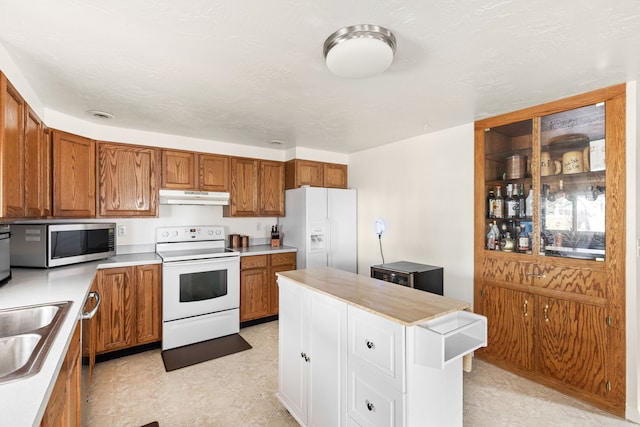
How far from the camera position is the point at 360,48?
1495 mm

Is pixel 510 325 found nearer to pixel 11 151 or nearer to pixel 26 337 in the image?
pixel 26 337

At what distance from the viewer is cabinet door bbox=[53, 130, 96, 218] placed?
2449 mm

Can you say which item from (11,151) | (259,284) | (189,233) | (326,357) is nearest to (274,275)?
(259,284)

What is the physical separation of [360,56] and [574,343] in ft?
8.68

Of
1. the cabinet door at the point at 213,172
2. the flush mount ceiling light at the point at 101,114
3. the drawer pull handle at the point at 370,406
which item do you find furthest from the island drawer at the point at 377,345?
the flush mount ceiling light at the point at 101,114

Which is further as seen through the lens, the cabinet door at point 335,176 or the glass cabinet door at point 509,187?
the cabinet door at point 335,176

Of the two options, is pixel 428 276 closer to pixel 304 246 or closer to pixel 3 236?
pixel 304 246

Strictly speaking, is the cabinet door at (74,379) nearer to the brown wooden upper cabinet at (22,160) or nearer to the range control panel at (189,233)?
the brown wooden upper cabinet at (22,160)

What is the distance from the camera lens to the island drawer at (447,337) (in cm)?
123

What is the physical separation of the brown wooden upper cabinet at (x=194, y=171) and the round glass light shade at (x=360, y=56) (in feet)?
8.03

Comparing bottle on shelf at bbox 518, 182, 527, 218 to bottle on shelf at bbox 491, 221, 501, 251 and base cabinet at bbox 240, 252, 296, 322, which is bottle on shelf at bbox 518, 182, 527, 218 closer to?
bottle on shelf at bbox 491, 221, 501, 251

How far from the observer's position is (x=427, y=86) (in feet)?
7.06

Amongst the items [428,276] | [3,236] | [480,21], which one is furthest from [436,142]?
[3,236]

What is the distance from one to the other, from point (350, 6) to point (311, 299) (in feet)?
5.14
